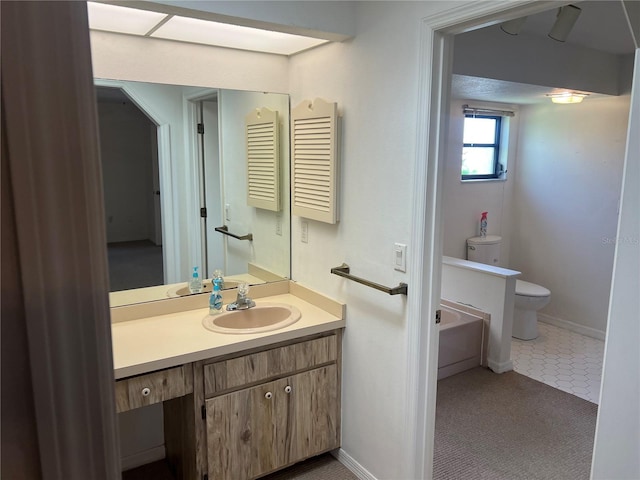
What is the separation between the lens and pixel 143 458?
2.41 meters

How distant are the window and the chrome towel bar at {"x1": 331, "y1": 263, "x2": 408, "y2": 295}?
240cm

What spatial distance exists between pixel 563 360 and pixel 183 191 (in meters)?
3.10

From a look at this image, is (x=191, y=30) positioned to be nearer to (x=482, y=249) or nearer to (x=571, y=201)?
(x=482, y=249)

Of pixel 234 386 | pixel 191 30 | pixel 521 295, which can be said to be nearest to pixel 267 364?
pixel 234 386

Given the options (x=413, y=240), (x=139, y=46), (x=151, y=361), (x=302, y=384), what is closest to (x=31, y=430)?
(x=151, y=361)

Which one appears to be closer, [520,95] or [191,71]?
[191,71]

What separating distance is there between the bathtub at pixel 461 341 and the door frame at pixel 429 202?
1.31m

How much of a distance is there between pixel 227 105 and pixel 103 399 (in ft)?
7.02

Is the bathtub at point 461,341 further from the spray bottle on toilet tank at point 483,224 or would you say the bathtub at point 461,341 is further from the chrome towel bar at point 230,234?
the chrome towel bar at point 230,234

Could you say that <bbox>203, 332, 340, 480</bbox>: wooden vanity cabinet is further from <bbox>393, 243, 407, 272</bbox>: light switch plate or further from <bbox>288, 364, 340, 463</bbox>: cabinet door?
<bbox>393, 243, 407, 272</bbox>: light switch plate

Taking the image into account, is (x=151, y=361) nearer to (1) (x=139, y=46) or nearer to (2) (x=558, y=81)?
→ (1) (x=139, y=46)

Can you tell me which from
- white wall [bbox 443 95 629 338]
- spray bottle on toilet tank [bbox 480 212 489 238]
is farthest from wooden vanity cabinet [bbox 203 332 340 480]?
spray bottle on toilet tank [bbox 480 212 489 238]

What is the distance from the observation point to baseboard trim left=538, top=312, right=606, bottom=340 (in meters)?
4.12

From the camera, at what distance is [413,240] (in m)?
1.87
